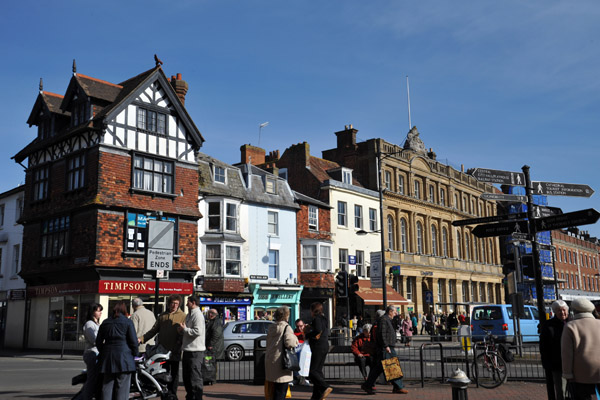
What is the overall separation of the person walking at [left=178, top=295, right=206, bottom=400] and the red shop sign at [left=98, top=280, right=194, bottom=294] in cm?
1596

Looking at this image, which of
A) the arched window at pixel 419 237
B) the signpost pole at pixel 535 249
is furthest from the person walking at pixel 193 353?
the arched window at pixel 419 237

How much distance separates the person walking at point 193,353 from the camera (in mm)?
8953

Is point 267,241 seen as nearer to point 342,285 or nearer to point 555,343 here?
point 342,285

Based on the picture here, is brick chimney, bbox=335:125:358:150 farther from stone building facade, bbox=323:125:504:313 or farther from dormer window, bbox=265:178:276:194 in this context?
dormer window, bbox=265:178:276:194

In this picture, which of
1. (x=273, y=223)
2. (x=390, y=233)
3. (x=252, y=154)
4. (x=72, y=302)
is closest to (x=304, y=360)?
(x=72, y=302)

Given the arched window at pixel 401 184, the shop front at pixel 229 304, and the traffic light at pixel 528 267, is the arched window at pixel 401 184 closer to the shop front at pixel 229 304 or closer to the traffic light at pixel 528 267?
the shop front at pixel 229 304

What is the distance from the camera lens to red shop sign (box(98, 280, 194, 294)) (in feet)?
81.7

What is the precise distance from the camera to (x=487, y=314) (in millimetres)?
22422

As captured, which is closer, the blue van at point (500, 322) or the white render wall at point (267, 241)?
the blue van at point (500, 322)

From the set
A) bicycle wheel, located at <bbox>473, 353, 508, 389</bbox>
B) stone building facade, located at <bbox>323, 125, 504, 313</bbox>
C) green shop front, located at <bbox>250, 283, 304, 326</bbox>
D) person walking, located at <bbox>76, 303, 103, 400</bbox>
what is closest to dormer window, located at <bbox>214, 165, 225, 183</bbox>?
green shop front, located at <bbox>250, 283, 304, 326</bbox>

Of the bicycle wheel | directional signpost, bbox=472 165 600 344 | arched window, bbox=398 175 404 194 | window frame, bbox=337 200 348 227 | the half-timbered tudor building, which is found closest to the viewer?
directional signpost, bbox=472 165 600 344

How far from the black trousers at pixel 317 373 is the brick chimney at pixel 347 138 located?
34.9 meters

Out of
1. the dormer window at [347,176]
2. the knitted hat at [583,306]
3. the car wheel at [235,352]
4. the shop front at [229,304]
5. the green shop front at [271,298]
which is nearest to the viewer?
the knitted hat at [583,306]

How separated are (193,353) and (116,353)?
131 centimetres
